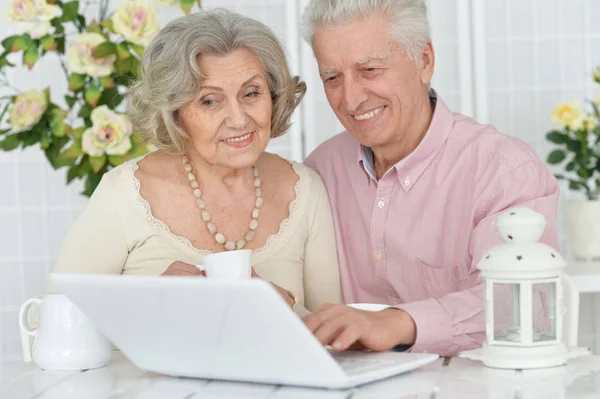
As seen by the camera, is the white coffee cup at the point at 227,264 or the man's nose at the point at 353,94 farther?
the man's nose at the point at 353,94

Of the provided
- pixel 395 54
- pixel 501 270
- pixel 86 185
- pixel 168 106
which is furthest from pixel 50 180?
pixel 501 270

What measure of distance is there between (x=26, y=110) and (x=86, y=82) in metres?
0.18

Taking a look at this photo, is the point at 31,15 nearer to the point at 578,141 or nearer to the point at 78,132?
the point at 78,132

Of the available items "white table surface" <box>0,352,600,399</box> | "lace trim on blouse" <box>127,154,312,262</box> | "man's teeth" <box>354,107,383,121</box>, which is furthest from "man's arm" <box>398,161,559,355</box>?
"lace trim on blouse" <box>127,154,312,262</box>

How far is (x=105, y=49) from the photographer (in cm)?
270

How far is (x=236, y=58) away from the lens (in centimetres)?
219

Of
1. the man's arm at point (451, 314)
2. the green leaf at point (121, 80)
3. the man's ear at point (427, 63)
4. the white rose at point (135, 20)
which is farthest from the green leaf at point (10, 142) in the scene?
the man's arm at point (451, 314)

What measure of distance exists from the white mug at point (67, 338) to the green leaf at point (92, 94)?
3.67 feet

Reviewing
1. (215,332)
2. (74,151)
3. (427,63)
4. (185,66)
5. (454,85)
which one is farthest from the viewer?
(454,85)

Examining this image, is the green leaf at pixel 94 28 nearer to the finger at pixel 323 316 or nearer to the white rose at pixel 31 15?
the white rose at pixel 31 15

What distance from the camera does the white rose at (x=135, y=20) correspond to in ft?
8.60

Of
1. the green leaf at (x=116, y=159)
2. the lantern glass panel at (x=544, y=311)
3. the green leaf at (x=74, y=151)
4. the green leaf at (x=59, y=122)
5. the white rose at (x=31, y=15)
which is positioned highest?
the white rose at (x=31, y=15)

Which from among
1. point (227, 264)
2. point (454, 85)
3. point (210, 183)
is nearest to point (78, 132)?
point (210, 183)

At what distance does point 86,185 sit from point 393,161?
0.90m
